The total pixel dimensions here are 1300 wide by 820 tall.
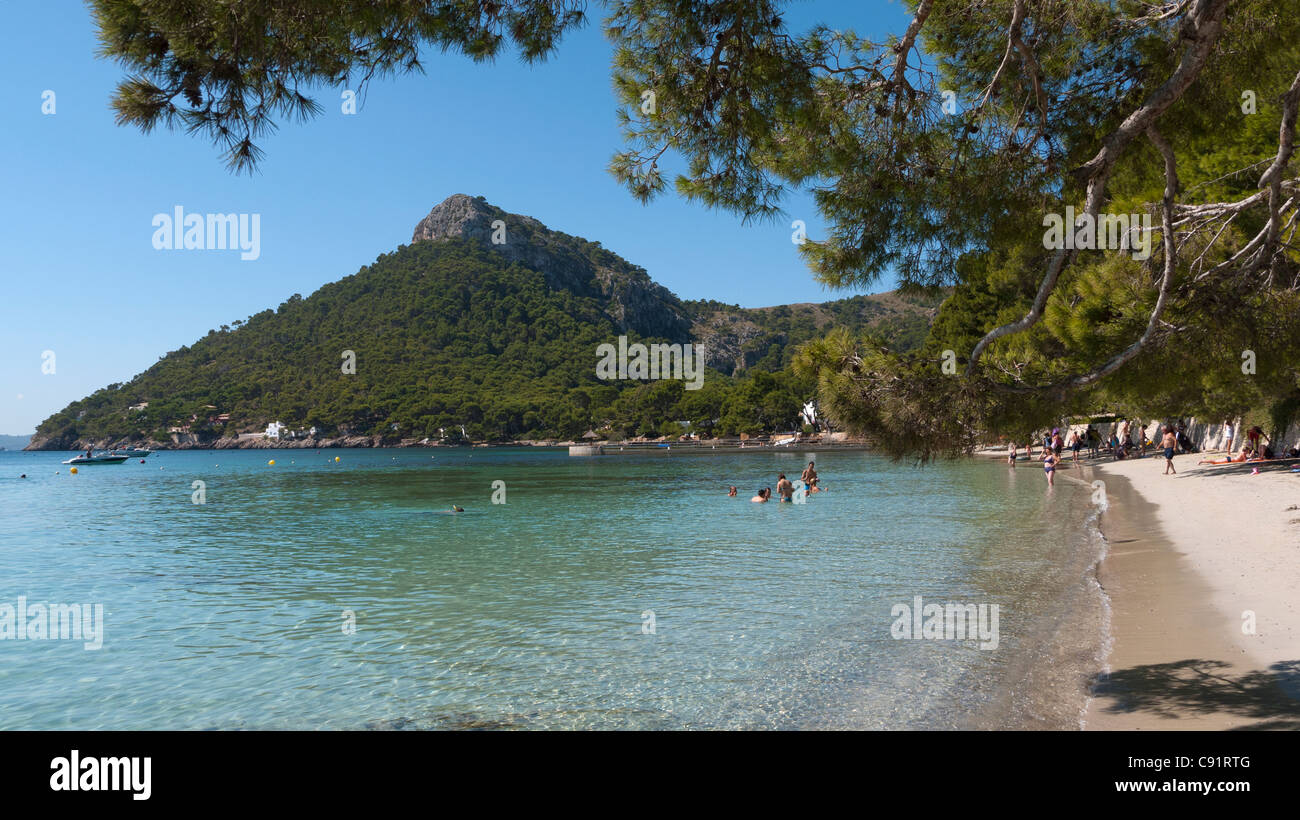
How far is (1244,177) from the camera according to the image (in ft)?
33.7

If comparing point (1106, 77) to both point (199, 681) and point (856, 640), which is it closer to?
point (856, 640)

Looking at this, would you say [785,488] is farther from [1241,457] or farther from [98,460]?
[98,460]

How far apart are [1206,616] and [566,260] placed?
548ft

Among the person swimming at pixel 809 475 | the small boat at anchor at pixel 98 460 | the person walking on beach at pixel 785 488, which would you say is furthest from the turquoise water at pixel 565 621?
the small boat at anchor at pixel 98 460

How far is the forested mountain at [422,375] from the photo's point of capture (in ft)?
416

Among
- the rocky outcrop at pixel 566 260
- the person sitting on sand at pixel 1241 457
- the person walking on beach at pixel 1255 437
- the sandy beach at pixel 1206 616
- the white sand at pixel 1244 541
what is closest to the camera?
the sandy beach at pixel 1206 616


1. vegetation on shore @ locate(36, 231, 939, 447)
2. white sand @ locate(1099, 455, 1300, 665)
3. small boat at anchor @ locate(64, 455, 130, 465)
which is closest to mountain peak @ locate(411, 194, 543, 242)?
vegetation on shore @ locate(36, 231, 939, 447)

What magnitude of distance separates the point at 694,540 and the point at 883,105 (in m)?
15.1

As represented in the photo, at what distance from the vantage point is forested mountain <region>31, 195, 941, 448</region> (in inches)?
4990

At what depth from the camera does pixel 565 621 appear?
10.9 meters

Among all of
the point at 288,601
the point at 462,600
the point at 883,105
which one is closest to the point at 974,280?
the point at 883,105

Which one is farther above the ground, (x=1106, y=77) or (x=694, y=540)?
(x=1106, y=77)

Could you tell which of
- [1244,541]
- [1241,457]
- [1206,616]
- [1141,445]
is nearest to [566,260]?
[1141,445]

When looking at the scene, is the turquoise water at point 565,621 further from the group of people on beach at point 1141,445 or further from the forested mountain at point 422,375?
the forested mountain at point 422,375
